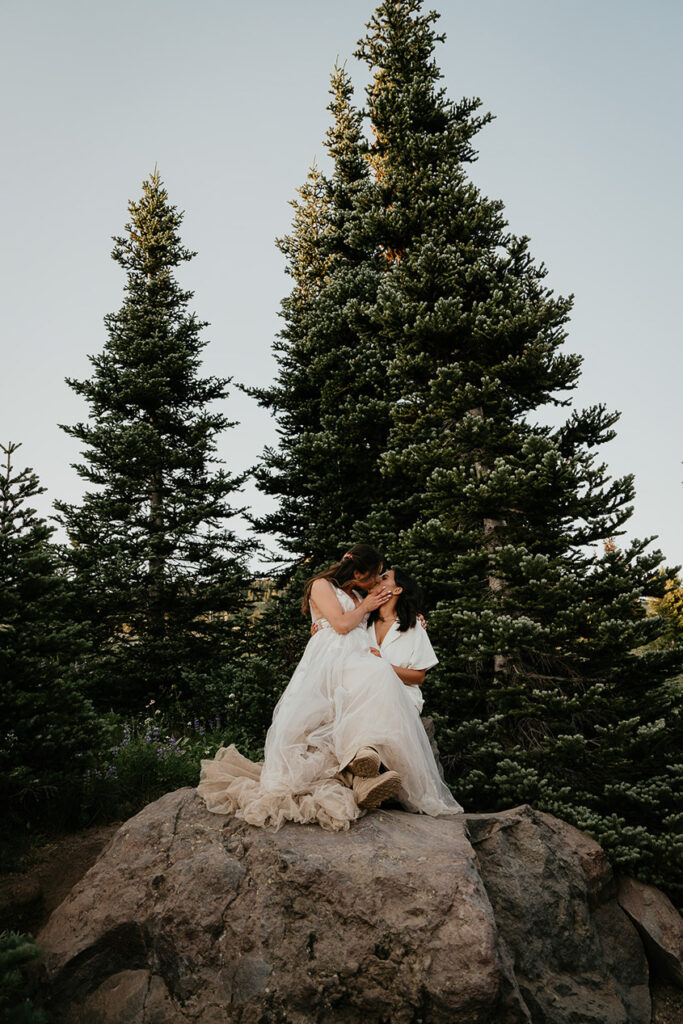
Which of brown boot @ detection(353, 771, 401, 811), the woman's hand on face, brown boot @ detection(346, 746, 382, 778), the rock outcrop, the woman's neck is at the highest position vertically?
the woman's hand on face

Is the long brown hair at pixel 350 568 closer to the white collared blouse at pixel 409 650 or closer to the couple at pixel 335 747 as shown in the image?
the couple at pixel 335 747

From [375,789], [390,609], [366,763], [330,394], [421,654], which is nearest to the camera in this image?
[375,789]

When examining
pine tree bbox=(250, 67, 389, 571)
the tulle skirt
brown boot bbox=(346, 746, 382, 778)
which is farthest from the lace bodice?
pine tree bbox=(250, 67, 389, 571)

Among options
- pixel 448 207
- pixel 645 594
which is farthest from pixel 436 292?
pixel 645 594

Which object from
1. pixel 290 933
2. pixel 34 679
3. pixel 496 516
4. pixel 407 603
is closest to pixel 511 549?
pixel 496 516

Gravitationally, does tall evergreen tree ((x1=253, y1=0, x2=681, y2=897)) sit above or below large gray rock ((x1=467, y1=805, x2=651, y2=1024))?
A: above

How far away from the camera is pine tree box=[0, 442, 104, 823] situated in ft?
18.0

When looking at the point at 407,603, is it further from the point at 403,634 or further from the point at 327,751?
the point at 327,751

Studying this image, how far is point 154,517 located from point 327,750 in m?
9.41

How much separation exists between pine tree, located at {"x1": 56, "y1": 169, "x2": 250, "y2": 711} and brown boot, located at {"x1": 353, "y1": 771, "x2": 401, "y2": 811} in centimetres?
692

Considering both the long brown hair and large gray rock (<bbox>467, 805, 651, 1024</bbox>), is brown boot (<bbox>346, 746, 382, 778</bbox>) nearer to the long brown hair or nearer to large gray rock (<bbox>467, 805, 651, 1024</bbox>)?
large gray rock (<bbox>467, 805, 651, 1024</bbox>)

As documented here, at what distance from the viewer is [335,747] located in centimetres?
439

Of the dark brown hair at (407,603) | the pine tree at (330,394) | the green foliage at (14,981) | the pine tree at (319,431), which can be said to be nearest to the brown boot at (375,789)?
the dark brown hair at (407,603)

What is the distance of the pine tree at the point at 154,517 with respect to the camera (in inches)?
452
